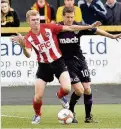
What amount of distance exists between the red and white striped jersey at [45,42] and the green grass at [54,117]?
1101 mm

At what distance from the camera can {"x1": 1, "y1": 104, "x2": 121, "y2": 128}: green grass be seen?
11539 mm

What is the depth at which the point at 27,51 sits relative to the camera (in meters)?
11.5

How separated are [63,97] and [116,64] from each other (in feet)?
20.9

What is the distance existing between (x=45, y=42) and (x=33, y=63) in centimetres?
645

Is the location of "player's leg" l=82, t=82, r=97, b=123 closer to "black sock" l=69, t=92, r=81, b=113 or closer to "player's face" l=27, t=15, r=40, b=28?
"black sock" l=69, t=92, r=81, b=113

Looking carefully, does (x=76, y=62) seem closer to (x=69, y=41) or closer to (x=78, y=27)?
(x=69, y=41)

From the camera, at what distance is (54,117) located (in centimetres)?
1284

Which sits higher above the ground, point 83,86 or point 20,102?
point 83,86

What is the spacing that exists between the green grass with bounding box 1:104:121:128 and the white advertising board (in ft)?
11.2

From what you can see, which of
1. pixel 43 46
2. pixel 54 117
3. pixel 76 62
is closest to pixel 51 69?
pixel 43 46

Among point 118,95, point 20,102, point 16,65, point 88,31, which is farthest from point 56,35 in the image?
point 16,65

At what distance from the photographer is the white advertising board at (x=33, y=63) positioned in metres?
18.2

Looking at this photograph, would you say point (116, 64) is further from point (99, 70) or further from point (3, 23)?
point (3, 23)

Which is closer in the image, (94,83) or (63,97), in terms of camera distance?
(63,97)
